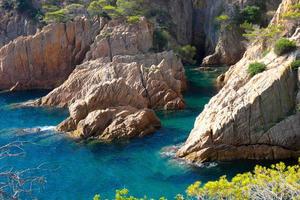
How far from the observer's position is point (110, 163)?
40.3 meters

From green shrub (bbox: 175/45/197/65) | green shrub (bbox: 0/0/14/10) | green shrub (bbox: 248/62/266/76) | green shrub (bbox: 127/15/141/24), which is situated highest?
green shrub (bbox: 0/0/14/10)

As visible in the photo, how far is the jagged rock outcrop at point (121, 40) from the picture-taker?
7406 centimetres

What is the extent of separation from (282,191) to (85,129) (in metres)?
31.6

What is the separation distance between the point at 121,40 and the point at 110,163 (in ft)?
123

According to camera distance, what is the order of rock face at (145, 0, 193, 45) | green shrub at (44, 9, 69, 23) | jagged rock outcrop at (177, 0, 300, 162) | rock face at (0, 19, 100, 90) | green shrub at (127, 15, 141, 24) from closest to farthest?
jagged rock outcrop at (177, 0, 300, 162), green shrub at (127, 15, 141, 24), rock face at (0, 19, 100, 90), green shrub at (44, 9, 69, 23), rock face at (145, 0, 193, 45)

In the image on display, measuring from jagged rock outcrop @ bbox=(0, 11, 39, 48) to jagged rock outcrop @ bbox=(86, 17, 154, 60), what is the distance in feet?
72.4

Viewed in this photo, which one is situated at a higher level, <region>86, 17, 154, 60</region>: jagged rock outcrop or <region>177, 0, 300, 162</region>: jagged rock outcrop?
<region>86, 17, 154, 60</region>: jagged rock outcrop

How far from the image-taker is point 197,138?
39.5 m

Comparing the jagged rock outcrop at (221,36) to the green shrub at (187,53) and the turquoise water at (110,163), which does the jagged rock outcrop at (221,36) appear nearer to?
the green shrub at (187,53)

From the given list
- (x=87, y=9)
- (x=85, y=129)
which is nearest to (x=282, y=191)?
(x=85, y=129)

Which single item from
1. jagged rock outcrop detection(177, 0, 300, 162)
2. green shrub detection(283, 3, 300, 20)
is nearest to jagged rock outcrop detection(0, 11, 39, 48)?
green shrub detection(283, 3, 300, 20)

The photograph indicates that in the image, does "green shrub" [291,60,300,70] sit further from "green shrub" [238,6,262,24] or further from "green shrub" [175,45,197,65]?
"green shrub" [238,6,262,24]

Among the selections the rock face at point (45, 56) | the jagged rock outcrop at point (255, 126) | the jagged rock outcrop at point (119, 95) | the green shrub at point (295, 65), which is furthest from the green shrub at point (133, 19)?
the green shrub at point (295, 65)

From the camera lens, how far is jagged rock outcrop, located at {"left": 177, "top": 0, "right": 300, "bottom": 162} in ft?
126
